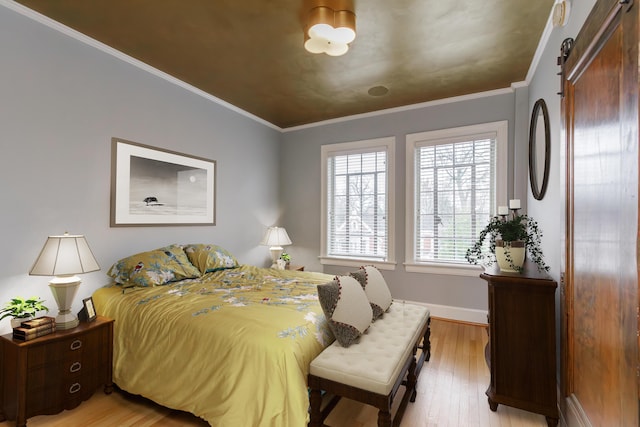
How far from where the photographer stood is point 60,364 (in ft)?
6.56

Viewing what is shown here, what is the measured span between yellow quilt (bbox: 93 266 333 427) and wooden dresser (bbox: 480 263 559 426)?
1129mm

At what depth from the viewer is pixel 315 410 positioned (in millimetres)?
1689

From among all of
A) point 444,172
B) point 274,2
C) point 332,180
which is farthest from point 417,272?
point 274,2

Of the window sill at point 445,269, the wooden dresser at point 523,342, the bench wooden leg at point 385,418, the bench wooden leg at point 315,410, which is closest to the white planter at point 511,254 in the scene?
the wooden dresser at point 523,342

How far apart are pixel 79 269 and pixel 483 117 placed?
432cm

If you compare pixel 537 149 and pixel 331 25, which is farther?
pixel 537 149

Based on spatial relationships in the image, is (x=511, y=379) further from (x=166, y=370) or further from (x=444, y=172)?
(x=444, y=172)

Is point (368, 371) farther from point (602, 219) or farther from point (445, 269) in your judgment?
point (445, 269)

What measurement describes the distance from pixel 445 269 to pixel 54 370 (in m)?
3.86

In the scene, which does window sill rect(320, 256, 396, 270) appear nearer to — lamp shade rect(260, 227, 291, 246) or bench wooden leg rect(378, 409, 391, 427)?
lamp shade rect(260, 227, 291, 246)

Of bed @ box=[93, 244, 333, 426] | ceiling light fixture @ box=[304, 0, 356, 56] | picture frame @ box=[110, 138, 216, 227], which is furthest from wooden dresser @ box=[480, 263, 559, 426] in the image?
picture frame @ box=[110, 138, 216, 227]

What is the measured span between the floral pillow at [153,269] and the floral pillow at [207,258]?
0.42 feet

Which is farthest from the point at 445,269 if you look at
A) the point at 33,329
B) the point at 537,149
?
the point at 33,329

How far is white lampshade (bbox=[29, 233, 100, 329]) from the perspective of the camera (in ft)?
6.59
